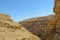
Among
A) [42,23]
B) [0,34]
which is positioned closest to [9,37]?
[0,34]

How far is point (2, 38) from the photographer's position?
56.2ft

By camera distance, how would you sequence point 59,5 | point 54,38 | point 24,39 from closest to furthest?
point 24,39, point 54,38, point 59,5

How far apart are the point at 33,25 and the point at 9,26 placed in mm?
38380

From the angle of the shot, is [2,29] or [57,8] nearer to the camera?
[2,29]

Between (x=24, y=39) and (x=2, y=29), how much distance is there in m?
2.90

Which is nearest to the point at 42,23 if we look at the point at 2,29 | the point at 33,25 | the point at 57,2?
the point at 33,25

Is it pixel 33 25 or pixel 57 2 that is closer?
pixel 57 2

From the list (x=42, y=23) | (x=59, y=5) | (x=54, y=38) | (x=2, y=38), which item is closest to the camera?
(x=2, y=38)

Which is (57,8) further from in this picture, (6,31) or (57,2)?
(6,31)

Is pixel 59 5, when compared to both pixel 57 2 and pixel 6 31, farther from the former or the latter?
pixel 6 31

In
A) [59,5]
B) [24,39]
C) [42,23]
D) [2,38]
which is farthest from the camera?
[42,23]

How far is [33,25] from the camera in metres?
59.9

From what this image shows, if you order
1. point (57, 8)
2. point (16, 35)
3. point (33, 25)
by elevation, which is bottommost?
point (33, 25)

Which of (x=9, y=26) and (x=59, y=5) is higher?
(x=59, y=5)
